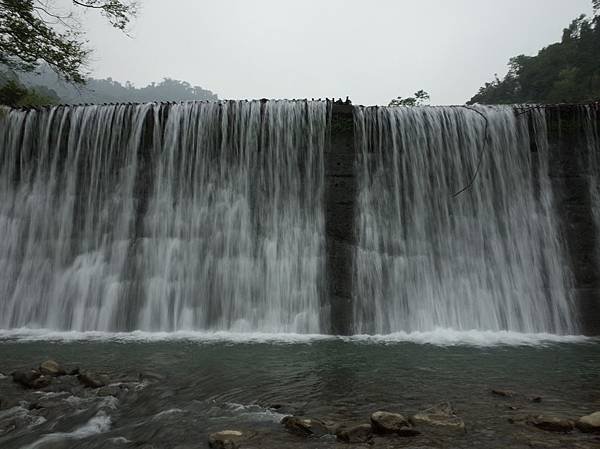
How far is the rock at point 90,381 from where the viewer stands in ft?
17.7

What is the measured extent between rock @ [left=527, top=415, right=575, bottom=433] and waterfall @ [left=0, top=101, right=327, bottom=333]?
667 cm

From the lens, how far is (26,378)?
5426 mm

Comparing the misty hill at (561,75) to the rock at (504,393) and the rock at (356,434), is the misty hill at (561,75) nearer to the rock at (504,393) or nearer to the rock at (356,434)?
the rock at (504,393)

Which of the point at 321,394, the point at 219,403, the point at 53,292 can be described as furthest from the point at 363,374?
the point at 53,292

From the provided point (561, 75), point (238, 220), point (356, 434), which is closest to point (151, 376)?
point (356, 434)

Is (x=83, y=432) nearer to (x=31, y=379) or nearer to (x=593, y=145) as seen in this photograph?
(x=31, y=379)

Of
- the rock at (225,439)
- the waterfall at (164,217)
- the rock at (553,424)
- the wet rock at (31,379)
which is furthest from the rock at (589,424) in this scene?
the waterfall at (164,217)

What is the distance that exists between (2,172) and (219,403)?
38.3 ft

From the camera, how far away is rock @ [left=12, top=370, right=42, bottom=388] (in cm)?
537

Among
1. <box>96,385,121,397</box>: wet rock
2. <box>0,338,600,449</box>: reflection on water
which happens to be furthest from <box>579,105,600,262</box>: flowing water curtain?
<box>96,385,121,397</box>: wet rock

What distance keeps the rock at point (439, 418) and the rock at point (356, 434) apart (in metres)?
0.53

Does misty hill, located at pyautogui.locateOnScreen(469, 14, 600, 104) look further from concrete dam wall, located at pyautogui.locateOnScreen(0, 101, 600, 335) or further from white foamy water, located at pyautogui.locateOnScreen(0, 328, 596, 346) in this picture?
white foamy water, located at pyautogui.locateOnScreen(0, 328, 596, 346)

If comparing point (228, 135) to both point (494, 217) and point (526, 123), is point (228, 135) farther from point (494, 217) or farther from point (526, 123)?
point (526, 123)

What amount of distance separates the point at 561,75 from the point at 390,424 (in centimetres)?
5300
